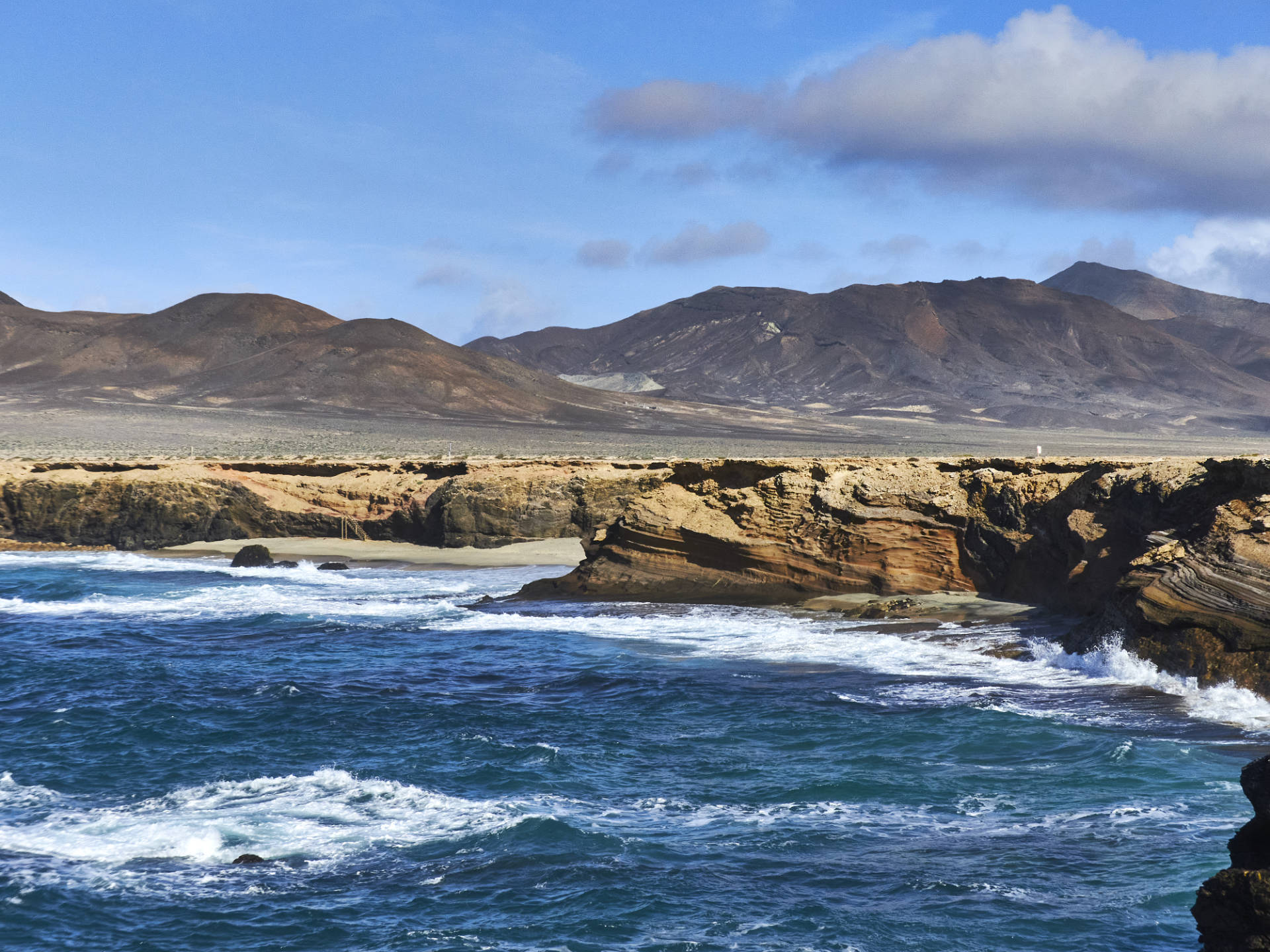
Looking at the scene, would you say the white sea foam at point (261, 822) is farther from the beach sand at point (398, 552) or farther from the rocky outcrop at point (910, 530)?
the beach sand at point (398, 552)

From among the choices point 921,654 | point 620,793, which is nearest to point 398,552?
point 921,654

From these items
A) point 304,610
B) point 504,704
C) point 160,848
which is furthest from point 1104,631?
point 304,610

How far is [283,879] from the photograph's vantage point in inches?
411

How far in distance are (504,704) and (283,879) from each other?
646 centimetres

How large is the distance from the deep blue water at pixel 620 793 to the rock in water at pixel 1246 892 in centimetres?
134

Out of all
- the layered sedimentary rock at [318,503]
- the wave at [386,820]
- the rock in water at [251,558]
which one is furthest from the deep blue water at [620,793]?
the layered sedimentary rock at [318,503]

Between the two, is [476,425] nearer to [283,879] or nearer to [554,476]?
[554,476]

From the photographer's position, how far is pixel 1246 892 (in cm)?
726

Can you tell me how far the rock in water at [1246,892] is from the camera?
284 inches

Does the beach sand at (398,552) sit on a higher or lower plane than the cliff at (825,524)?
lower

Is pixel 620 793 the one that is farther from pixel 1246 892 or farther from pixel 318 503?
pixel 318 503

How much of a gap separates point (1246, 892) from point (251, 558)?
31114 millimetres

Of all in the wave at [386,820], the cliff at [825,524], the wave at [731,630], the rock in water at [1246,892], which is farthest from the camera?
the cliff at [825,524]

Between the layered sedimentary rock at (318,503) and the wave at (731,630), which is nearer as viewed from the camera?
the wave at (731,630)
